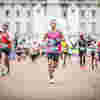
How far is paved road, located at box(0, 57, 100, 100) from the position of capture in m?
2.24

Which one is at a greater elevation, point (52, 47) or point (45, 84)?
point (52, 47)

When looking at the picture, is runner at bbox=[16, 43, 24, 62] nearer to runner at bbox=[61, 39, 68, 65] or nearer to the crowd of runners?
the crowd of runners

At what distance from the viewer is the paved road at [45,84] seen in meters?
2.24

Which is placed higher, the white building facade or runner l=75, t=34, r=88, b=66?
the white building facade

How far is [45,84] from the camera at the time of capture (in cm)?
226

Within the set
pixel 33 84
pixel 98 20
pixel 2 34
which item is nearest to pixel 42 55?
pixel 33 84

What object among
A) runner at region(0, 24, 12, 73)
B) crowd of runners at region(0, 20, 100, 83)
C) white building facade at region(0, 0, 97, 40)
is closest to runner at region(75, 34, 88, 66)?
crowd of runners at region(0, 20, 100, 83)

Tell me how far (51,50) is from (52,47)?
0.12ft

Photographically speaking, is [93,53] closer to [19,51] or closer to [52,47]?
[52,47]

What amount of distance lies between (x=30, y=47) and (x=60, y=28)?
0.42 meters

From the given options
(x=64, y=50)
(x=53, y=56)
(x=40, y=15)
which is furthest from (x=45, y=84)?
(x=40, y=15)

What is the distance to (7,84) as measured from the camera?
2.26 meters

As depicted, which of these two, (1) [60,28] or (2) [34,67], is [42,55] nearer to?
(2) [34,67]

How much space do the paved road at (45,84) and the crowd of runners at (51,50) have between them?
70 millimetres
